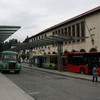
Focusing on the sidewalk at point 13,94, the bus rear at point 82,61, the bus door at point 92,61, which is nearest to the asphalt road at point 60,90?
the sidewalk at point 13,94

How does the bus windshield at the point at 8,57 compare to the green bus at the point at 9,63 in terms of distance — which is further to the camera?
the bus windshield at the point at 8,57

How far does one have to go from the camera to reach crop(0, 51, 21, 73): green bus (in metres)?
26.3

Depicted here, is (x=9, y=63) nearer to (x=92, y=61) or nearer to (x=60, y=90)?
(x=92, y=61)

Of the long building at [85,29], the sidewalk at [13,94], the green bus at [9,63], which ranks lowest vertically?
the sidewalk at [13,94]

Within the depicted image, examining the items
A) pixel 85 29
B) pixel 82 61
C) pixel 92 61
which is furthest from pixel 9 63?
pixel 85 29

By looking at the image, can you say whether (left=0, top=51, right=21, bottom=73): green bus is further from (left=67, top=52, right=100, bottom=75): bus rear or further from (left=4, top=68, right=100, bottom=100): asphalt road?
(left=4, top=68, right=100, bottom=100): asphalt road

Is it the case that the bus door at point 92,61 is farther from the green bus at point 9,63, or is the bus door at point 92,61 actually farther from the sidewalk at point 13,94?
the sidewalk at point 13,94

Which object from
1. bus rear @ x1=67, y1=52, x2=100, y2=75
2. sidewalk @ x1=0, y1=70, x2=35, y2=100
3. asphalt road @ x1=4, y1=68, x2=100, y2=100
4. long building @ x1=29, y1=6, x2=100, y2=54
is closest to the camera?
sidewalk @ x1=0, y1=70, x2=35, y2=100

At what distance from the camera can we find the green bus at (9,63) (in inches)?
1035

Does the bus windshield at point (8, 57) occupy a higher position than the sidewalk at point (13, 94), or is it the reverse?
the bus windshield at point (8, 57)

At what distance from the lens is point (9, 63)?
26344mm

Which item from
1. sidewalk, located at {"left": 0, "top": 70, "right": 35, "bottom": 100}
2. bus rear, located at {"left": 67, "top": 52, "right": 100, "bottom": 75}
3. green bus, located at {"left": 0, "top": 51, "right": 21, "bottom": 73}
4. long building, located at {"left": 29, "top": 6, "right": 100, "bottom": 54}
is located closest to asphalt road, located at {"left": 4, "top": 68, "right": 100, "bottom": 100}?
sidewalk, located at {"left": 0, "top": 70, "right": 35, "bottom": 100}

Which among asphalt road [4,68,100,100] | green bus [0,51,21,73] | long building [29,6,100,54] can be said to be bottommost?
asphalt road [4,68,100,100]

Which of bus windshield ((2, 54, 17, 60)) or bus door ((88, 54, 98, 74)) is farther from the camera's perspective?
bus windshield ((2, 54, 17, 60))
